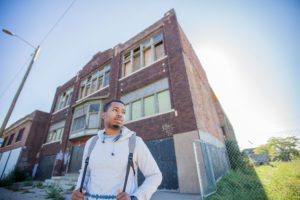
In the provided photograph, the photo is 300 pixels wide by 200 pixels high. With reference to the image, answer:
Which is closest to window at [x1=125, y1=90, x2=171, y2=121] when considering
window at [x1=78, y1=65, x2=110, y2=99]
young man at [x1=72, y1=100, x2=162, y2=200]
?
window at [x1=78, y1=65, x2=110, y2=99]

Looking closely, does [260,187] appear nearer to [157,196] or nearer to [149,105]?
[157,196]

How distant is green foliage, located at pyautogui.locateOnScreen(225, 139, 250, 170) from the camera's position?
13.6 metres

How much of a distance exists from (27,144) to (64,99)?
628 cm

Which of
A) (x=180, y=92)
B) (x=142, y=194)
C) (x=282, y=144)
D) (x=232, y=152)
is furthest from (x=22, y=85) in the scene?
(x=282, y=144)

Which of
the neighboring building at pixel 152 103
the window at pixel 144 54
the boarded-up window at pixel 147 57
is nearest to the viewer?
the neighboring building at pixel 152 103

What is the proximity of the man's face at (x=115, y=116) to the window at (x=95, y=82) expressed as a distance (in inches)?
454

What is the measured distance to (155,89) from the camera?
9180 millimetres

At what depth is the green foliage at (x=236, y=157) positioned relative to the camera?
1361 cm

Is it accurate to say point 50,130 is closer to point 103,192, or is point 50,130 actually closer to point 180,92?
point 180,92

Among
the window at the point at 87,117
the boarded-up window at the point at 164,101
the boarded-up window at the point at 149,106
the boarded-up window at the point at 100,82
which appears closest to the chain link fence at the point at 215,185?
the boarded-up window at the point at 164,101

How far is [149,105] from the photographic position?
9.14 m

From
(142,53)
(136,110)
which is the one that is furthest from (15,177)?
(142,53)

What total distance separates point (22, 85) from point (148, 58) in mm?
7831

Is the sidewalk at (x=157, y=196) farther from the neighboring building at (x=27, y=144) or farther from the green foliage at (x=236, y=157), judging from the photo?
the neighboring building at (x=27, y=144)
